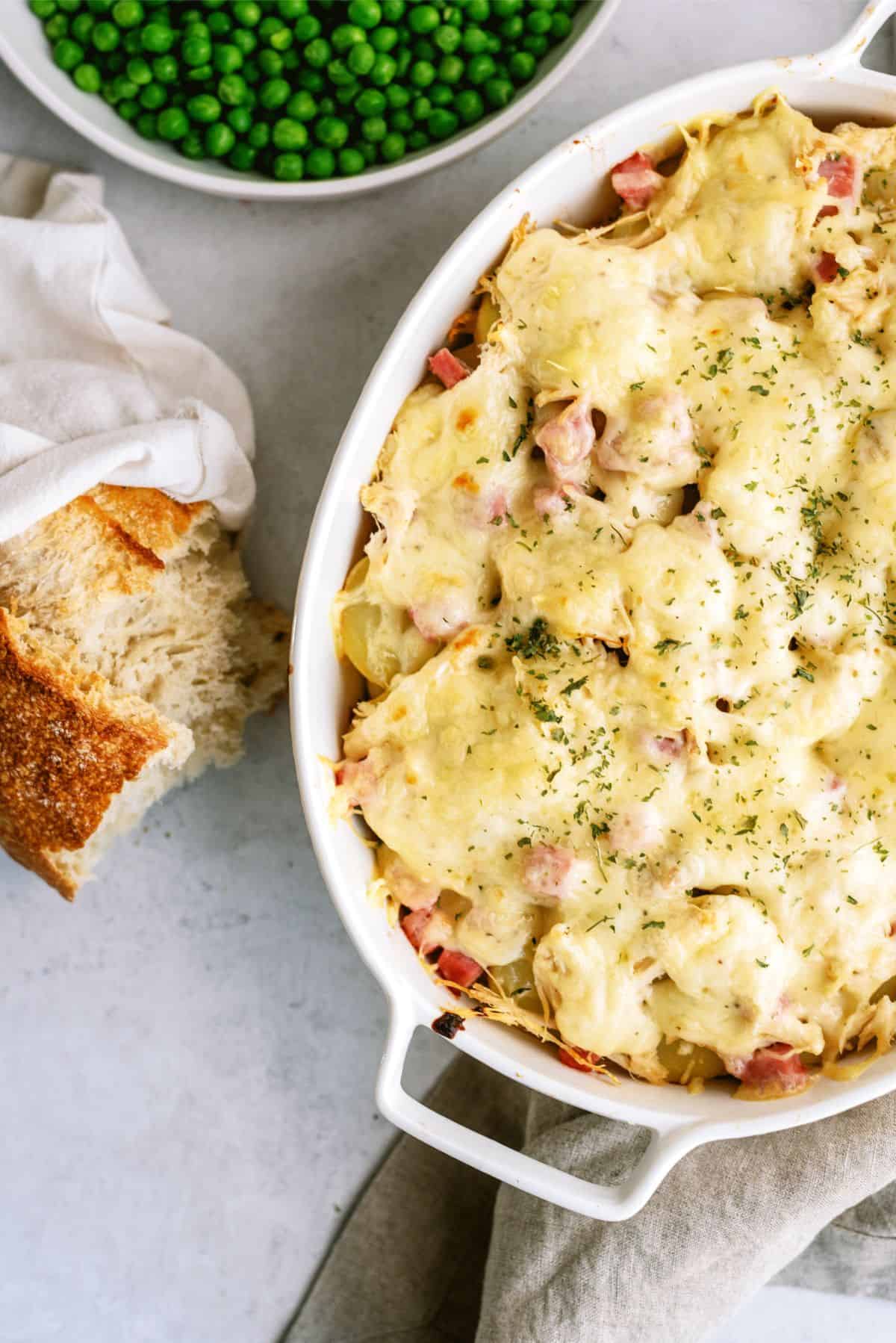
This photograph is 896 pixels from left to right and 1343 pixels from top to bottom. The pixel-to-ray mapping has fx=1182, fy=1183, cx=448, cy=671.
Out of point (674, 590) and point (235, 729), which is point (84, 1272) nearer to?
point (235, 729)

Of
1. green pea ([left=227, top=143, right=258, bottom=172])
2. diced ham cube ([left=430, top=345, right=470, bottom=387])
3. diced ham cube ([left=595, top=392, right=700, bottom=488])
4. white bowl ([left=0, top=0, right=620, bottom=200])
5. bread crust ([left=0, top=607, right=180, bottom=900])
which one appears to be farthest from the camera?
green pea ([left=227, top=143, right=258, bottom=172])

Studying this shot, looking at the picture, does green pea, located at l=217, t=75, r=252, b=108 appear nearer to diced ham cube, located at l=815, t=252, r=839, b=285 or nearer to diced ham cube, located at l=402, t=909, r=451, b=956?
diced ham cube, located at l=815, t=252, r=839, b=285

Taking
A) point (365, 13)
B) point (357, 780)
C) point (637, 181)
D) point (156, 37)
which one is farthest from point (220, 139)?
point (357, 780)

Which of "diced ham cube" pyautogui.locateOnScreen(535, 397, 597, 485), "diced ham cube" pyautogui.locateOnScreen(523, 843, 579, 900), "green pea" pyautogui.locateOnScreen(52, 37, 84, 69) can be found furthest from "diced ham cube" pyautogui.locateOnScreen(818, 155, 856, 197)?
"green pea" pyautogui.locateOnScreen(52, 37, 84, 69)

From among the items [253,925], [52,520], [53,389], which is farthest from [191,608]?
[253,925]

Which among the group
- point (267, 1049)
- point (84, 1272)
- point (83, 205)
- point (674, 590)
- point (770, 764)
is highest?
point (83, 205)

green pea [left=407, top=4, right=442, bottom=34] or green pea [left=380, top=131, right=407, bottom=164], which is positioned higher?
green pea [left=407, top=4, right=442, bottom=34]

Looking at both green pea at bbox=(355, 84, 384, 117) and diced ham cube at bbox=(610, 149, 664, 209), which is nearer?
diced ham cube at bbox=(610, 149, 664, 209)
